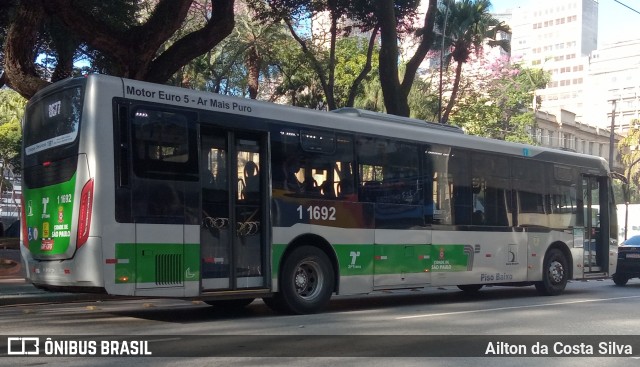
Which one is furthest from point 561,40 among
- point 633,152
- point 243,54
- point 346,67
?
point 243,54

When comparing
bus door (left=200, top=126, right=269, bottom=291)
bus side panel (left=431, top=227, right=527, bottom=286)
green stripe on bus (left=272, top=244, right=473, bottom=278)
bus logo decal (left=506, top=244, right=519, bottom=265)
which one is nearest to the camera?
bus door (left=200, top=126, right=269, bottom=291)

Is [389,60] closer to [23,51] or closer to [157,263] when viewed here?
[23,51]

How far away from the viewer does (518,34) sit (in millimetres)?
136250

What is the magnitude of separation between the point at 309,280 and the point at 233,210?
1990 millimetres

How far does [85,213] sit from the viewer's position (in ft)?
31.1

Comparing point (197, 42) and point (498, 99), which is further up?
point (498, 99)

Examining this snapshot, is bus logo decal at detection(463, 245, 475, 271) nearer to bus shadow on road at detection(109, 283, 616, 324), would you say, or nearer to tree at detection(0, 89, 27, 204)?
bus shadow on road at detection(109, 283, 616, 324)

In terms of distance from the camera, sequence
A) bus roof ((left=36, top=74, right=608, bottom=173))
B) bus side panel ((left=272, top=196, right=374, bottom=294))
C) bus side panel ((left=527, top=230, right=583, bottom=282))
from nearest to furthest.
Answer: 1. bus roof ((left=36, top=74, right=608, bottom=173))
2. bus side panel ((left=272, top=196, right=374, bottom=294))
3. bus side panel ((left=527, top=230, right=583, bottom=282))

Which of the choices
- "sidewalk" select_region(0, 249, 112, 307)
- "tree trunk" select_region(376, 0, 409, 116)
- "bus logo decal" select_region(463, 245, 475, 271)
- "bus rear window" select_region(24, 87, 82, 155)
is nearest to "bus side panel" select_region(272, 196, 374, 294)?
"bus logo decal" select_region(463, 245, 475, 271)

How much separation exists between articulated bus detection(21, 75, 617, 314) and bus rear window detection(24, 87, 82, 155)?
3 cm

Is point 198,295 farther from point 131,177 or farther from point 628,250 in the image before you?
point 628,250

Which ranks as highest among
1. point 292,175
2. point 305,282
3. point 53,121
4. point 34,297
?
point 53,121

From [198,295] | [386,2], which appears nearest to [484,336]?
[198,295]

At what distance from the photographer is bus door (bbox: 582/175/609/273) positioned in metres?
17.8
